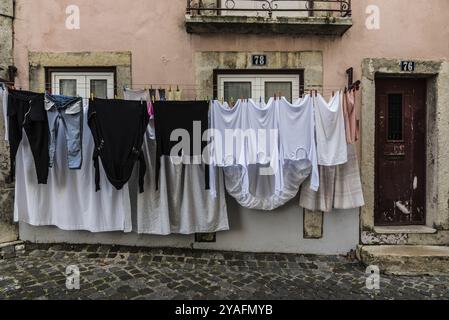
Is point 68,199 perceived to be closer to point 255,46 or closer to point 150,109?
point 150,109

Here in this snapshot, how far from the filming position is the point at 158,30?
15.2 feet

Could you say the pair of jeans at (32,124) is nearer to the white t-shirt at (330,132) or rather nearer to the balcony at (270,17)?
the balcony at (270,17)

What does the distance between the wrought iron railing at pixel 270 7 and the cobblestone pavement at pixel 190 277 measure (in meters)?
3.59

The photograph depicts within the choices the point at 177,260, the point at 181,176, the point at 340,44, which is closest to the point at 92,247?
the point at 177,260

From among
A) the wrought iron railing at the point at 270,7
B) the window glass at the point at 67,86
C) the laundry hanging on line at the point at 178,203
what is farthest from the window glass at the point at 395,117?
the window glass at the point at 67,86

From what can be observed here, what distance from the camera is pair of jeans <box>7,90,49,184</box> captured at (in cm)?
397

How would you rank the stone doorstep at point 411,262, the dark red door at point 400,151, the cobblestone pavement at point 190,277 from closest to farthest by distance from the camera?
1. the cobblestone pavement at point 190,277
2. the stone doorstep at point 411,262
3. the dark red door at point 400,151

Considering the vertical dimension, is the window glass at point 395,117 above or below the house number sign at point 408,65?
below

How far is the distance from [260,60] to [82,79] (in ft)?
9.00

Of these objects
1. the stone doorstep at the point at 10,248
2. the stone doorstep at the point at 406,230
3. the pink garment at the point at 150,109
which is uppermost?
the pink garment at the point at 150,109

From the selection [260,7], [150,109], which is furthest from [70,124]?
[260,7]

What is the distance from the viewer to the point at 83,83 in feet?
15.5

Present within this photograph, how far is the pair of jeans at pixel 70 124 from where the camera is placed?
13.2ft

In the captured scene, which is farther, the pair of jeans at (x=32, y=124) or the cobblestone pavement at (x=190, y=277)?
the pair of jeans at (x=32, y=124)
